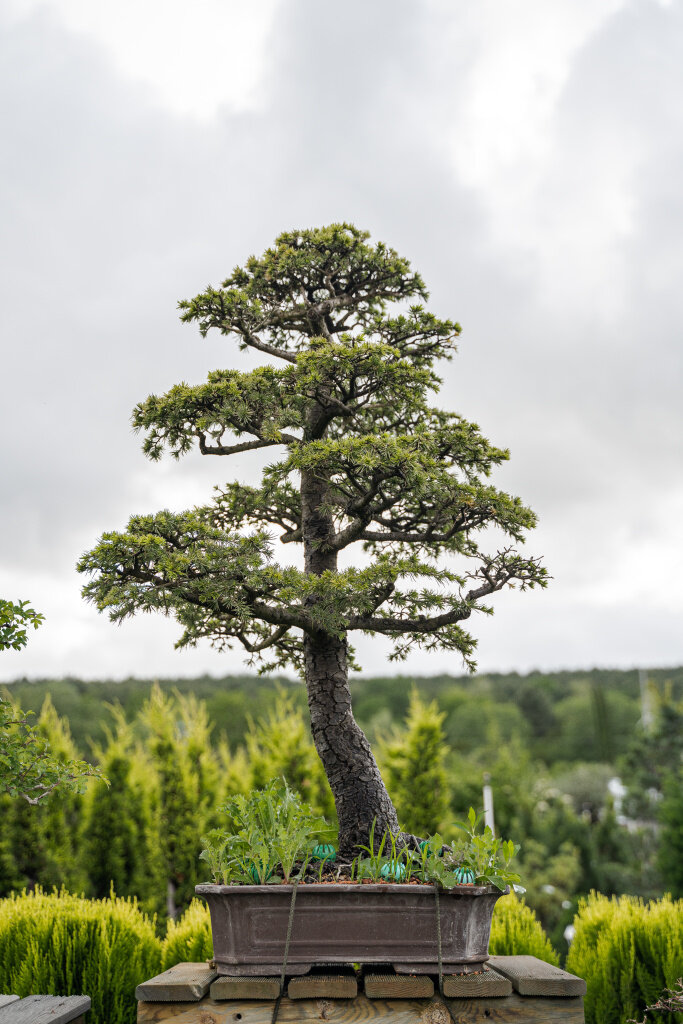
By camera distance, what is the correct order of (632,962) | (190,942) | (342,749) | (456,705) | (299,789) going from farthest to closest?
(456,705) → (299,789) → (190,942) → (632,962) → (342,749)

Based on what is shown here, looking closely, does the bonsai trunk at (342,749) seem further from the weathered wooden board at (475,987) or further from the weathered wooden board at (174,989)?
the weathered wooden board at (174,989)

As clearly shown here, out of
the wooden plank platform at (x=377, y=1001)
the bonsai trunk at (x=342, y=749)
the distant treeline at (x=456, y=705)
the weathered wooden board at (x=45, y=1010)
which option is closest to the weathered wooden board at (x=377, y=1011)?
the wooden plank platform at (x=377, y=1001)

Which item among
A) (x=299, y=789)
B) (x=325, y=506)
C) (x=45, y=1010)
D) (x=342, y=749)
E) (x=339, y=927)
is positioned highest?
(x=325, y=506)

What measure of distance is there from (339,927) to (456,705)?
45422mm

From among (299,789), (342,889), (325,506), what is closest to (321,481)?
(325,506)

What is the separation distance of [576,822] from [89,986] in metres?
13.5

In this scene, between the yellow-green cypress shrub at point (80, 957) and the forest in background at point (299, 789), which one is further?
the forest in background at point (299, 789)

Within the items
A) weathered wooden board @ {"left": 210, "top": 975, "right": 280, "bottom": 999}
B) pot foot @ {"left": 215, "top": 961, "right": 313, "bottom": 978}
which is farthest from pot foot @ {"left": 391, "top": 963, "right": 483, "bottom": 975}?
weathered wooden board @ {"left": 210, "top": 975, "right": 280, "bottom": 999}

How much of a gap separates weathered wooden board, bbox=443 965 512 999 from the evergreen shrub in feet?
6.21

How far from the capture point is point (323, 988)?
8.11 feet

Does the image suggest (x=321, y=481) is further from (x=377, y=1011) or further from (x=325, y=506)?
(x=377, y=1011)

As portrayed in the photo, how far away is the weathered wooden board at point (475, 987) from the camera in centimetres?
249

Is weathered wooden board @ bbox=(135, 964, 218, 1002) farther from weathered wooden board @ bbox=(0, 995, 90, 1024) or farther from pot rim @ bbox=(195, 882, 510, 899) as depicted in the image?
weathered wooden board @ bbox=(0, 995, 90, 1024)

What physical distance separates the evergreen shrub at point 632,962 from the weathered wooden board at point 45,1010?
2.66m
